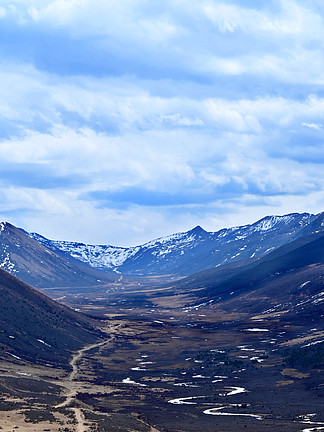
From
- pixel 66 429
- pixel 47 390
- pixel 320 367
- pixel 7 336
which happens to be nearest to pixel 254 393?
pixel 320 367

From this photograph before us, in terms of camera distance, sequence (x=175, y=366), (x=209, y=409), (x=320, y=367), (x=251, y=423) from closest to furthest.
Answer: (x=251, y=423) → (x=209, y=409) → (x=320, y=367) → (x=175, y=366)

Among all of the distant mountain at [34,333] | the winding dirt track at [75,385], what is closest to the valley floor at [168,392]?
the winding dirt track at [75,385]

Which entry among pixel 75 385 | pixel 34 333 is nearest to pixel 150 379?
pixel 75 385

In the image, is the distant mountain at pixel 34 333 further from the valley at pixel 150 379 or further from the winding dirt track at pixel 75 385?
the winding dirt track at pixel 75 385

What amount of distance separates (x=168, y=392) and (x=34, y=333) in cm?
7018

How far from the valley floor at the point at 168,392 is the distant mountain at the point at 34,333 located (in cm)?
594

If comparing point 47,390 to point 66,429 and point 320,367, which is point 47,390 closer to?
point 66,429

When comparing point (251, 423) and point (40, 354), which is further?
point (40, 354)

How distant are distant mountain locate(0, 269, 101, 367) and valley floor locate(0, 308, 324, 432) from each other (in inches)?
234

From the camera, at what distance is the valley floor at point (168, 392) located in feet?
251

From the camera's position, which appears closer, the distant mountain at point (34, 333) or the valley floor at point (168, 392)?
the valley floor at point (168, 392)

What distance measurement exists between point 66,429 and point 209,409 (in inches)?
1128

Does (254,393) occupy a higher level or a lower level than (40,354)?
lower

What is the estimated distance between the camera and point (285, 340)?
179000 mm
